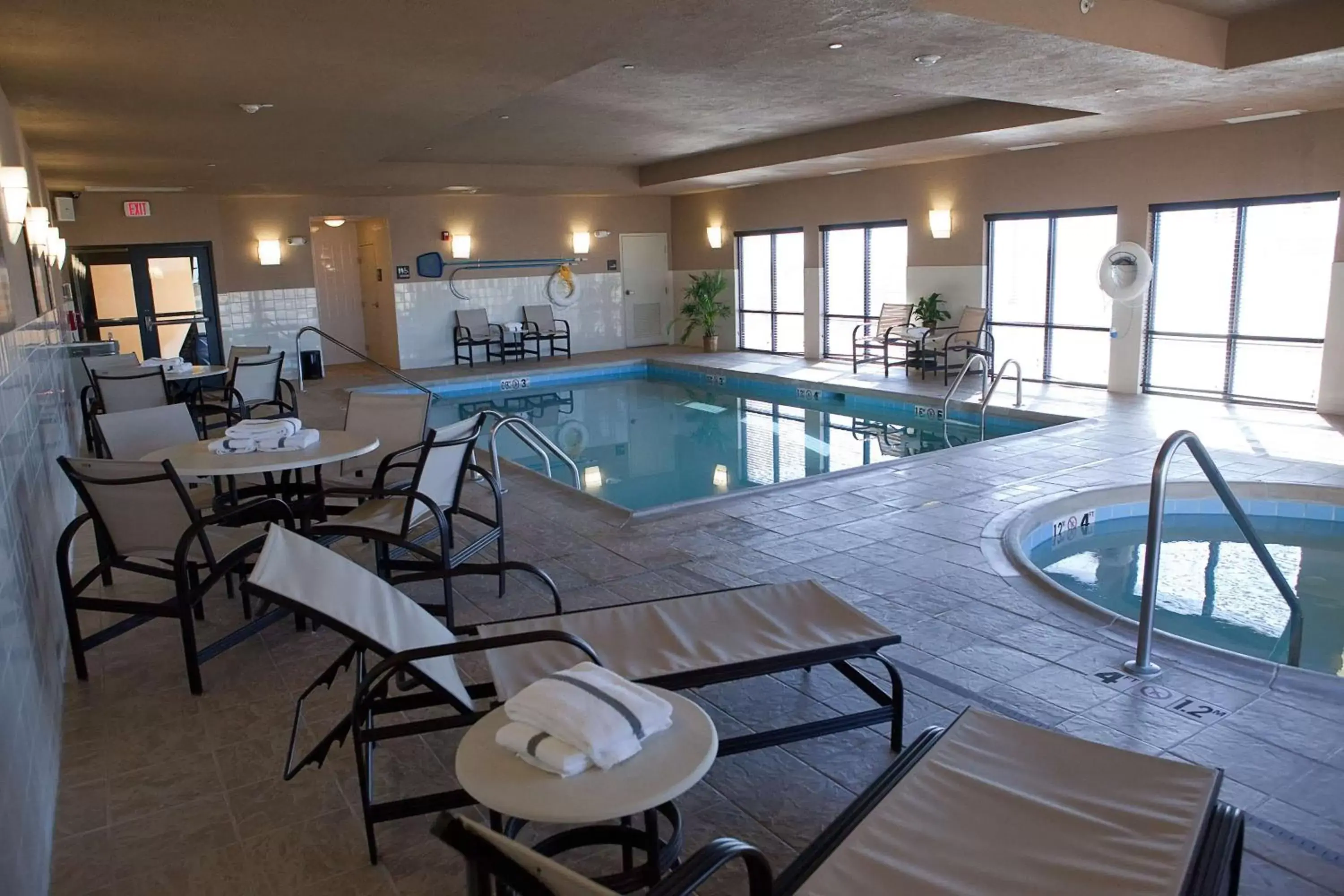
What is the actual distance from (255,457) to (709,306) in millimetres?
11347

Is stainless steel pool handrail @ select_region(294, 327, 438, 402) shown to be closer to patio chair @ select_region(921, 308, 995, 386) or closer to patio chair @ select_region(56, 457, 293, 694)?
patio chair @ select_region(921, 308, 995, 386)

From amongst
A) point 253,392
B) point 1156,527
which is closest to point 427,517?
point 1156,527

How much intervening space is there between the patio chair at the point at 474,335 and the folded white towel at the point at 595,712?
12.5 metres

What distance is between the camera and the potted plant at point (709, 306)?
14984 mm

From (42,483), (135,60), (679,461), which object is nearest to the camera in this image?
(42,483)

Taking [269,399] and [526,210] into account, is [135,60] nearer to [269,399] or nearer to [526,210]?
[269,399]

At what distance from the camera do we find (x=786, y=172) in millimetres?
11836

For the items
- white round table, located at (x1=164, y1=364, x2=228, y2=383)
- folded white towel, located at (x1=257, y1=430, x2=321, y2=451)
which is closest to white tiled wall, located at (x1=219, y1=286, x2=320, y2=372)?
white round table, located at (x1=164, y1=364, x2=228, y2=383)

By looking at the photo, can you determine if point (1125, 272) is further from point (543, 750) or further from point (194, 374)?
point (543, 750)

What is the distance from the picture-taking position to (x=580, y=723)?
1716mm

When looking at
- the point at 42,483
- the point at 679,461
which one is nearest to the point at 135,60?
the point at 42,483

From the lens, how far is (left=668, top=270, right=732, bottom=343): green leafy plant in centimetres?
1498

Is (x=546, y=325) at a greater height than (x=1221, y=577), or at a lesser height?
greater

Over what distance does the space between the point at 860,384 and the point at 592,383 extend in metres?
4.30
